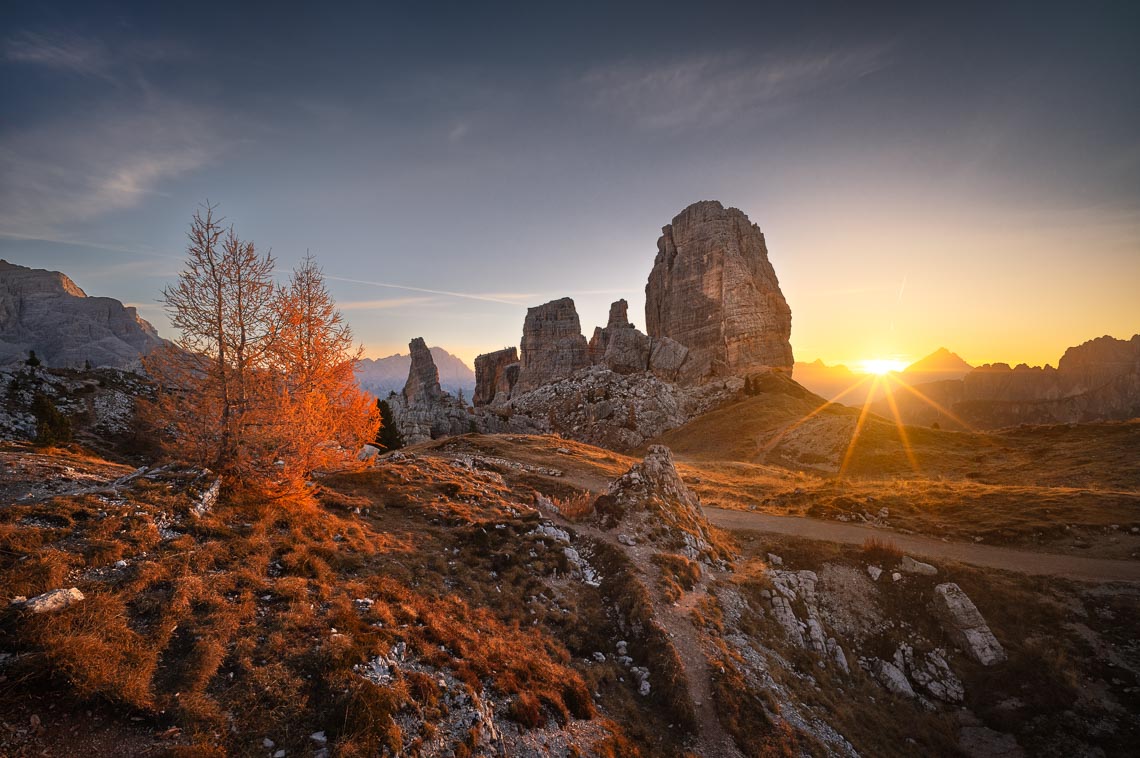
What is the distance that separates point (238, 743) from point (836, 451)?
68.9m

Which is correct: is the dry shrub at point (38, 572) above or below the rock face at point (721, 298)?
below

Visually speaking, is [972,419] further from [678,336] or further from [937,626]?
[937,626]

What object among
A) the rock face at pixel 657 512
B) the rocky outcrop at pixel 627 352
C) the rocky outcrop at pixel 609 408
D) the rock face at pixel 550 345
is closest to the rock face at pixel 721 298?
the rocky outcrop at pixel 609 408

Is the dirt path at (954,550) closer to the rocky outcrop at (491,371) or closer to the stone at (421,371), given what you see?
the stone at (421,371)

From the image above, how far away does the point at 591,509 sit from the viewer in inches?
910

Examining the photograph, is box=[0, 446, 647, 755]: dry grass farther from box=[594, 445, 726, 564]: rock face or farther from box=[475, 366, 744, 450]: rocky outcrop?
box=[475, 366, 744, 450]: rocky outcrop

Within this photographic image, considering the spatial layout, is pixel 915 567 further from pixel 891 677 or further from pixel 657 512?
pixel 657 512

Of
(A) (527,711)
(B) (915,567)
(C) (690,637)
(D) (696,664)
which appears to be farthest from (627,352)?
(A) (527,711)

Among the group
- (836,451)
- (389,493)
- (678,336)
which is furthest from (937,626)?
(678,336)

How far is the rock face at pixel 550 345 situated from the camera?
12131 centimetres

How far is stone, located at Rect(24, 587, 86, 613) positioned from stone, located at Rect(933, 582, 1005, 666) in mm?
27752

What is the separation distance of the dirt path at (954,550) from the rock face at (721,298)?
256ft

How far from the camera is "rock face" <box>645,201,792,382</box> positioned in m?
109

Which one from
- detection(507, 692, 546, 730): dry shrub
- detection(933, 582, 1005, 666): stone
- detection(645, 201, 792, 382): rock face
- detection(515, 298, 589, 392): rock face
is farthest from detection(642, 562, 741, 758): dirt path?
detection(515, 298, 589, 392): rock face
